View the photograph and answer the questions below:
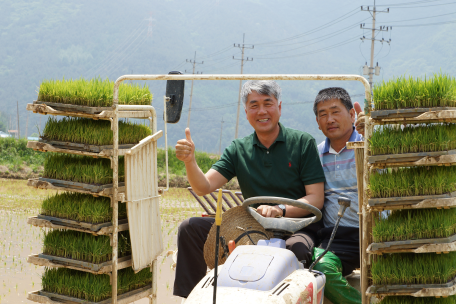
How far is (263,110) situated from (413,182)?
1393 millimetres

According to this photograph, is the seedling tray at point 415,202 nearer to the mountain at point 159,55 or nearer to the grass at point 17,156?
the grass at point 17,156

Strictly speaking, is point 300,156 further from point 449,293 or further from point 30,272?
point 30,272

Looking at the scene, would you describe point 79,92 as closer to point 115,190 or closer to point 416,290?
point 115,190

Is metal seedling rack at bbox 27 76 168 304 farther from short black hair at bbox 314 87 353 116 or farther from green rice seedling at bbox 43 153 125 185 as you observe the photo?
A: short black hair at bbox 314 87 353 116

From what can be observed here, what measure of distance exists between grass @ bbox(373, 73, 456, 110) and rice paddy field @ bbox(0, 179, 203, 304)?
2.77m

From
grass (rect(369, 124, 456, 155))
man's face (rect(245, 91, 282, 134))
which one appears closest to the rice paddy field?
man's face (rect(245, 91, 282, 134))

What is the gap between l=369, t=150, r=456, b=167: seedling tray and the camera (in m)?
2.93

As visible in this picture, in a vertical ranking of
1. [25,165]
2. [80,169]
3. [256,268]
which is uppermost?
[80,169]

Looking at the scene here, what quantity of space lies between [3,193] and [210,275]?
1764cm

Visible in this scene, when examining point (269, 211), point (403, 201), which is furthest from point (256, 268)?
point (403, 201)

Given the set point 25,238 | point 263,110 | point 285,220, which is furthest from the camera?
point 25,238

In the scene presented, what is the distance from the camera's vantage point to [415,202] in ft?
9.77

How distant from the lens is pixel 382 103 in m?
3.08

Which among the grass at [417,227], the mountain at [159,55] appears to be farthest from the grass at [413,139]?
the mountain at [159,55]
